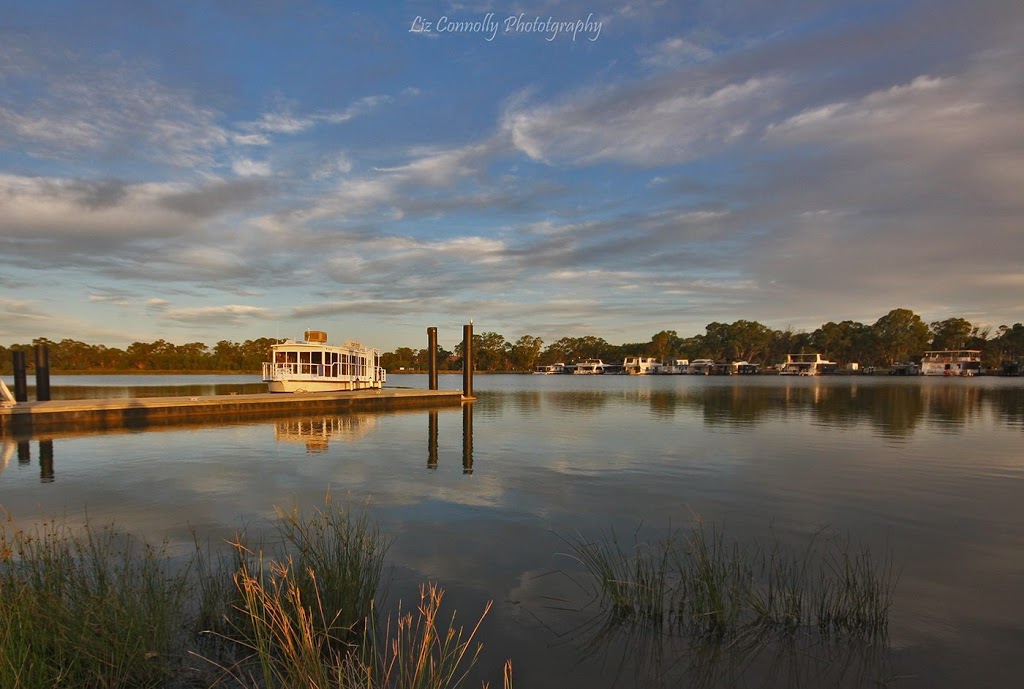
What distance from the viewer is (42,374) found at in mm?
30609

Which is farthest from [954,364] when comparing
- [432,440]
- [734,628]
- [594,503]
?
[734,628]

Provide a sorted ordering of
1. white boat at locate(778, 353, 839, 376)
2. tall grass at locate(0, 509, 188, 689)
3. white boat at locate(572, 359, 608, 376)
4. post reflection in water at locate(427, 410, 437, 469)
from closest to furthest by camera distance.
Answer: tall grass at locate(0, 509, 188, 689) < post reflection in water at locate(427, 410, 437, 469) < white boat at locate(778, 353, 839, 376) < white boat at locate(572, 359, 608, 376)

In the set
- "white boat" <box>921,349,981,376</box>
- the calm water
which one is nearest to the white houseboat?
"white boat" <box>921,349,981,376</box>

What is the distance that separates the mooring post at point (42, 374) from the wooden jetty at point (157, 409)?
87cm

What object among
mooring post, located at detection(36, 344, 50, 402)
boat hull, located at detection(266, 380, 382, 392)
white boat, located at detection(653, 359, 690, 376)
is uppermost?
mooring post, located at detection(36, 344, 50, 402)

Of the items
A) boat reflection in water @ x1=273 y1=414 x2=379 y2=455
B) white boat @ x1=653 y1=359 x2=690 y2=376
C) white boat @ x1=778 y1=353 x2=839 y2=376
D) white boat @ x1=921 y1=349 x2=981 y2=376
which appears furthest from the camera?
white boat @ x1=653 y1=359 x2=690 y2=376

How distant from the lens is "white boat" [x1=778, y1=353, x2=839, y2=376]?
13375 cm

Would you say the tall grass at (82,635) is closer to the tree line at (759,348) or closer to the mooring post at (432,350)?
the mooring post at (432,350)

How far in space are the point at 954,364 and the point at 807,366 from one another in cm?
3036

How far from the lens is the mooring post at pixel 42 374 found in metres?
29.8

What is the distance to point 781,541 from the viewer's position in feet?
32.2

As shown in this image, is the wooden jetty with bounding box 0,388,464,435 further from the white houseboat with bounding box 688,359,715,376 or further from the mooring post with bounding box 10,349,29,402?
the white houseboat with bounding box 688,359,715,376

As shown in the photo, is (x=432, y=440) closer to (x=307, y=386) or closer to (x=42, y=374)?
(x=307, y=386)

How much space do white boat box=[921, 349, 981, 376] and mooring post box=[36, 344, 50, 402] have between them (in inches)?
5599
